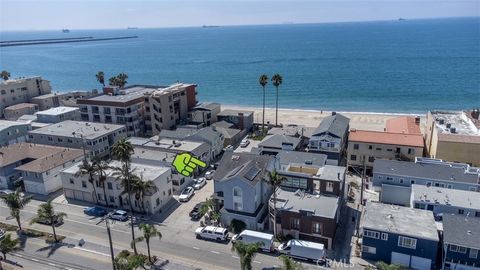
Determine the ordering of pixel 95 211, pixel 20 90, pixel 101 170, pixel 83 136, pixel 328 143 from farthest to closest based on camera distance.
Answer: pixel 20 90 → pixel 83 136 → pixel 328 143 → pixel 95 211 → pixel 101 170

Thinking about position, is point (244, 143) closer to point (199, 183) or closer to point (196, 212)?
point (199, 183)

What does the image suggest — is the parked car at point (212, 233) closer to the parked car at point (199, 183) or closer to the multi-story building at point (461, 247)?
the parked car at point (199, 183)

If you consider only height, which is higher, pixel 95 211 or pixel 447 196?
pixel 447 196

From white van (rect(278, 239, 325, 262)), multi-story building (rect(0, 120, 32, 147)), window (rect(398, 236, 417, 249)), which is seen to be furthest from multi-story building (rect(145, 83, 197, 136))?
window (rect(398, 236, 417, 249))

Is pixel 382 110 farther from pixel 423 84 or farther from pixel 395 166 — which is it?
pixel 395 166

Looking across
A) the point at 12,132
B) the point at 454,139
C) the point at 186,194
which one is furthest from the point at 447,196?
the point at 12,132

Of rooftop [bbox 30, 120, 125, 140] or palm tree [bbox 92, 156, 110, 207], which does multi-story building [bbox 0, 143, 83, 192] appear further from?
palm tree [bbox 92, 156, 110, 207]

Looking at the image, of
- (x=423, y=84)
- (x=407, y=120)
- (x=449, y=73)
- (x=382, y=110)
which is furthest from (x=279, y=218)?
(x=449, y=73)
